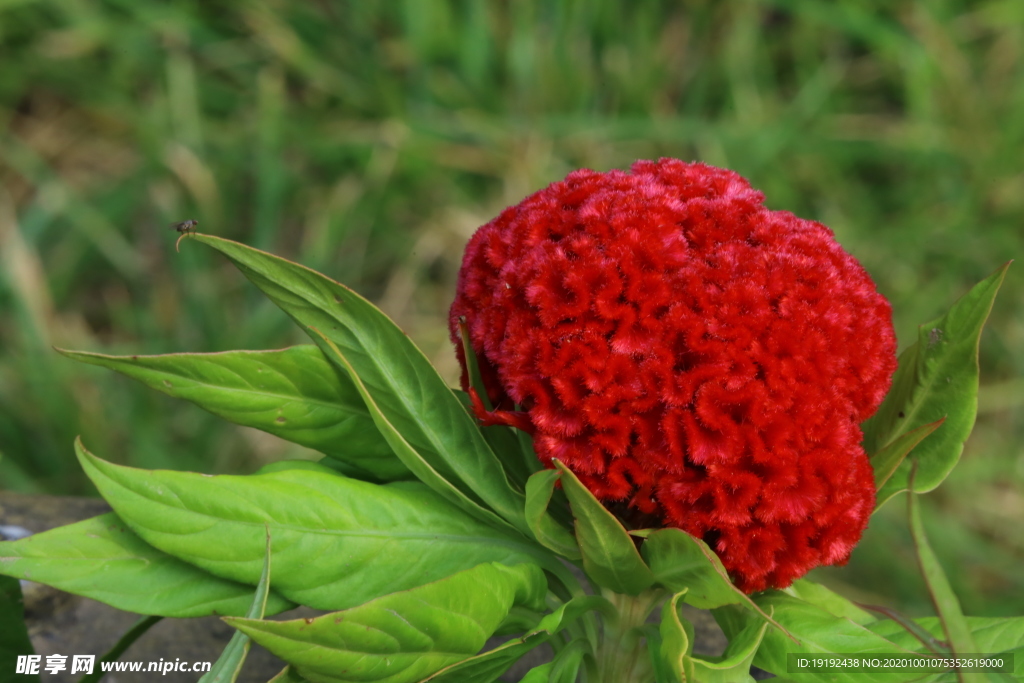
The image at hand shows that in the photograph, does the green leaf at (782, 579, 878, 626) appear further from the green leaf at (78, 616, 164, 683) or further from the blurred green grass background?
the blurred green grass background

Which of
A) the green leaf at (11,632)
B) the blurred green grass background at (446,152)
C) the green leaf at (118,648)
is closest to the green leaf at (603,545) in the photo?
the green leaf at (118,648)

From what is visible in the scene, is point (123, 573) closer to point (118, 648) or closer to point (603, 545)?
point (118, 648)

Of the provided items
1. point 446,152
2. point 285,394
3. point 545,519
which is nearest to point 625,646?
point 545,519

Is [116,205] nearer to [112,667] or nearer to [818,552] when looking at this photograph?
[112,667]

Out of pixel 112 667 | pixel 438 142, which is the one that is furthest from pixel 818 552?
pixel 438 142

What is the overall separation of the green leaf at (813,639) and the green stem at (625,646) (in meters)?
0.10

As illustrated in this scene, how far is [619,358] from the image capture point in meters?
0.73

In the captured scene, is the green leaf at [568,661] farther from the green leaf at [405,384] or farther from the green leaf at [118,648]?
the green leaf at [118,648]

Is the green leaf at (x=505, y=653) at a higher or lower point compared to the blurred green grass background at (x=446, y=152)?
lower

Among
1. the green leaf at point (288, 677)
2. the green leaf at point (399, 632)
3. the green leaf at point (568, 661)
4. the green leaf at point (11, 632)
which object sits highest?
the green leaf at point (399, 632)

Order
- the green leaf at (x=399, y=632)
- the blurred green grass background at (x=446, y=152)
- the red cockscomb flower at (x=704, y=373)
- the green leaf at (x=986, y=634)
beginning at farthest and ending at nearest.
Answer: the blurred green grass background at (x=446, y=152) < the green leaf at (x=986, y=634) < the red cockscomb flower at (x=704, y=373) < the green leaf at (x=399, y=632)

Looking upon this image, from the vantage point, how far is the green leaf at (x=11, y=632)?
87 centimetres

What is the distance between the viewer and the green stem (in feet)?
2.84

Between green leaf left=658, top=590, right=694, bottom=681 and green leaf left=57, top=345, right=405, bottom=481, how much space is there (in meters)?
0.33
